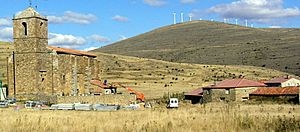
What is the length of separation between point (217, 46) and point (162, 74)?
56.4 meters

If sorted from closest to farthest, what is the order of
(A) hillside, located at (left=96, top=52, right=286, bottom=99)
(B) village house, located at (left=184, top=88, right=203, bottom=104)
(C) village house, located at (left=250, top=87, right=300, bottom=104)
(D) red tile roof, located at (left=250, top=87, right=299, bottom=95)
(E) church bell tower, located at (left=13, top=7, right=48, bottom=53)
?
(C) village house, located at (left=250, top=87, right=300, bottom=104) < (D) red tile roof, located at (left=250, top=87, right=299, bottom=95) < (B) village house, located at (left=184, top=88, right=203, bottom=104) < (E) church bell tower, located at (left=13, top=7, right=48, bottom=53) < (A) hillside, located at (left=96, top=52, right=286, bottom=99)

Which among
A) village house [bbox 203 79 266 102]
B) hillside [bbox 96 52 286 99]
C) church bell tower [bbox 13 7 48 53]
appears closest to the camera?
village house [bbox 203 79 266 102]

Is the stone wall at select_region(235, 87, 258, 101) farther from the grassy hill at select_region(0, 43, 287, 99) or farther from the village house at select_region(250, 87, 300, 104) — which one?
the grassy hill at select_region(0, 43, 287, 99)

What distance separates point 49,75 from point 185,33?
124 metres

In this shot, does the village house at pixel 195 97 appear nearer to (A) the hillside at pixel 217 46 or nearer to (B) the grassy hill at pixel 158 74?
(B) the grassy hill at pixel 158 74

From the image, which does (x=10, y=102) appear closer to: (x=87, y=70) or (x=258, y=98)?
(x=87, y=70)

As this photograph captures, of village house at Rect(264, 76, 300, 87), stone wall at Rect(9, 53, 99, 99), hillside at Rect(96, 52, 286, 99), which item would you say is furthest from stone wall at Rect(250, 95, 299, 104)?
stone wall at Rect(9, 53, 99, 99)

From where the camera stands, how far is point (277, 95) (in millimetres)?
44406

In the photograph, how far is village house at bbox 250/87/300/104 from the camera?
42.9m

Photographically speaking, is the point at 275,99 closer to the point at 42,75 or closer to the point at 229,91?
the point at 229,91

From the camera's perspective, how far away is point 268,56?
115 meters

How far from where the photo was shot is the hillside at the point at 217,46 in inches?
4491

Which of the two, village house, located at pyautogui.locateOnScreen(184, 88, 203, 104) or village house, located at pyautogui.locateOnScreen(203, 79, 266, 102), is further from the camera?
village house, located at pyautogui.locateOnScreen(184, 88, 203, 104)

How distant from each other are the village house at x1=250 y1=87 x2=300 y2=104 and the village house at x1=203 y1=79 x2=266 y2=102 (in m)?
0.77
